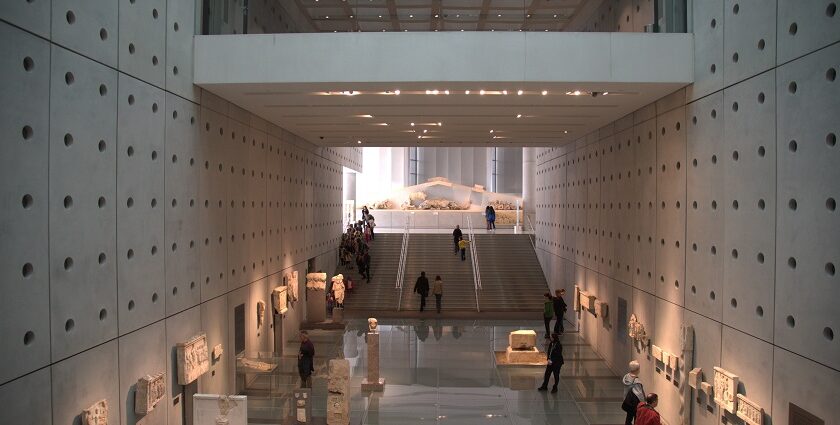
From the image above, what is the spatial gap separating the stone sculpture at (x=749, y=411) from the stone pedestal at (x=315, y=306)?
13588mm

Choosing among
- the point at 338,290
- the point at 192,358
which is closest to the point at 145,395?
the point at 192,358

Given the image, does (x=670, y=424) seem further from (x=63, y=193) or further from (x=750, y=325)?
(x=63, y=193)

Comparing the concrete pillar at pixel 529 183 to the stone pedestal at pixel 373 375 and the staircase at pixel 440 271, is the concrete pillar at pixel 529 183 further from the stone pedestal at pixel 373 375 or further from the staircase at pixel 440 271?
the stone pedestal at pixel 373 375

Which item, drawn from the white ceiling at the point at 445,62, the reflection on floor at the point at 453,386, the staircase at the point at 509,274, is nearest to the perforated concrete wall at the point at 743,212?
the white ceiling at the point at 445,62

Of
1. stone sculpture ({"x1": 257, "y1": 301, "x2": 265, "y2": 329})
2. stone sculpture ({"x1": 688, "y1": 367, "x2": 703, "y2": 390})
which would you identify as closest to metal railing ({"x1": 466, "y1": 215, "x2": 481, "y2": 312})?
stone sculpture ({"x1": 257, "y1": 301, "x2": 265, "y2": 329})

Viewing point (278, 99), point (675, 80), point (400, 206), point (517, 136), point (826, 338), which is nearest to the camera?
point (826, 338)

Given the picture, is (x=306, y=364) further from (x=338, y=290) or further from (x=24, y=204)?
(x=338, y=290)

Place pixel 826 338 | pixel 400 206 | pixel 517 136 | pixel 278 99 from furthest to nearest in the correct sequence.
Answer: pixel 400 206 → pixel 517 136 → pixel 278 99 → pixel 826 338

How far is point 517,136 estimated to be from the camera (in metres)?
19.1

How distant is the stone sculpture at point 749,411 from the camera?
8.48 meters

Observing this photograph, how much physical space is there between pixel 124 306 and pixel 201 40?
15.8 ft

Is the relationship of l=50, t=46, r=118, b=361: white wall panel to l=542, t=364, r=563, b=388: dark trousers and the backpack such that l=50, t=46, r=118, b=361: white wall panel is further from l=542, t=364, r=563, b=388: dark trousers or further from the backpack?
l=542, t=364, r=563, b=388: dark trousers

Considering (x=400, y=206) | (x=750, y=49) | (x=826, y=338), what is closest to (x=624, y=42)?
(x=750, y=49)

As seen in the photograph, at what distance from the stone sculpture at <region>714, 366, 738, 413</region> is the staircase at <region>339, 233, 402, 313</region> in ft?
47.9
